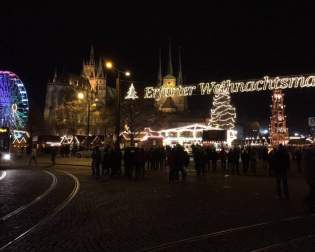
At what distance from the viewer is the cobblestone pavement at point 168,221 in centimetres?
779

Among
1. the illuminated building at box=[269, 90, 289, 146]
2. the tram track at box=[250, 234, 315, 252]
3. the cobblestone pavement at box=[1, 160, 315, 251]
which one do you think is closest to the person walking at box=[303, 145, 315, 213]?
the cobblestone pavement at box=[1, 160, 315, 251]

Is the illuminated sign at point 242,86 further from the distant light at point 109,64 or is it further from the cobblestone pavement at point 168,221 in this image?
the cobblestone pavement at point 168,221

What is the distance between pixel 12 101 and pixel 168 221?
143 ft

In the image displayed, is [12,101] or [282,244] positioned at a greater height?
[12,101]

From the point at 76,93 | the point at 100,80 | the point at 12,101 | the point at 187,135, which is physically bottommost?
the point at 187,135

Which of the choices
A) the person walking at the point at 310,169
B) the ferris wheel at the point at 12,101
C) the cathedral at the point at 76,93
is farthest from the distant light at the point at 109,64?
the cathedral at the point at 76,93

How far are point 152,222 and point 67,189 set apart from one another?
26.1 feet

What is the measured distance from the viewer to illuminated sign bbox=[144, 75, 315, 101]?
40.2 meters

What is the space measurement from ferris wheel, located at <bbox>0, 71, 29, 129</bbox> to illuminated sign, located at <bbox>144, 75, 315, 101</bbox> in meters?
14.3

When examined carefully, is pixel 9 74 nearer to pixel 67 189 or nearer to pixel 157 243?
pixel 67 189

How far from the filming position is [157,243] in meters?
7.87

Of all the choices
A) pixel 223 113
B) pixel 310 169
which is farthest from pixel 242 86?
pixel 223 113

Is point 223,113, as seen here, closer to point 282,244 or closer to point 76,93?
point 76,93

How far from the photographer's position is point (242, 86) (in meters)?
45.2
